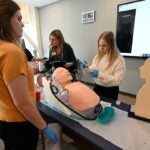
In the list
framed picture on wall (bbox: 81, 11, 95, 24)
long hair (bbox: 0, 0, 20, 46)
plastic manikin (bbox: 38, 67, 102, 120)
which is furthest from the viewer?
framed picture on wall (bbox: 81, 11, 95, 24)

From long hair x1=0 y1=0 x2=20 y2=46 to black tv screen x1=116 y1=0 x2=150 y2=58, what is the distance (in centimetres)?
240

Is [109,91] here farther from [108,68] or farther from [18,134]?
[18,134]

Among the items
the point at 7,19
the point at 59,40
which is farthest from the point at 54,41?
the point at 7,19

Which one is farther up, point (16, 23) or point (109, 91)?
A: point (16, 23)

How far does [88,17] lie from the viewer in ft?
11.4

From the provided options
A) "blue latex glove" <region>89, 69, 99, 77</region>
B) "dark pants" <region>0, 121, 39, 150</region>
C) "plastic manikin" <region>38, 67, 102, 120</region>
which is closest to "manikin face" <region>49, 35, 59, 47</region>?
"blue latex glove" <region>89, 69, 99, 77</region>

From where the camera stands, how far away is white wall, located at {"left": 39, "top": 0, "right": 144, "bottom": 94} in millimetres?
3018

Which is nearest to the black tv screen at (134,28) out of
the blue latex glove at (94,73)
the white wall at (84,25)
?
the white wall at (84,25)

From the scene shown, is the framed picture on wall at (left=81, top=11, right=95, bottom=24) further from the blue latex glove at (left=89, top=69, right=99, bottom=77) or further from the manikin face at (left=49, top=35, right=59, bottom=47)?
the blue latex glove at (left=89, top=69, right=99, bottom=77)

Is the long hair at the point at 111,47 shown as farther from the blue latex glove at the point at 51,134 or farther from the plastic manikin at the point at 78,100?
the blue latex glove at the point at 51,134

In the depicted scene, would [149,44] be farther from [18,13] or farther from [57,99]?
[18,13]

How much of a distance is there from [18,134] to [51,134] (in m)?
0.19

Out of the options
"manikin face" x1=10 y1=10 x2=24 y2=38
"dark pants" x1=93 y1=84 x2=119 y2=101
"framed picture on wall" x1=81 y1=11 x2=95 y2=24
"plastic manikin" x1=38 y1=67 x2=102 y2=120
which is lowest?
"dark pants" x1=93 y1=84 x2=119 y2=101

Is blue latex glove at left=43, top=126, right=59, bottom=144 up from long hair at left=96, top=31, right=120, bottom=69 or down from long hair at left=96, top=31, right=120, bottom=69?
down
